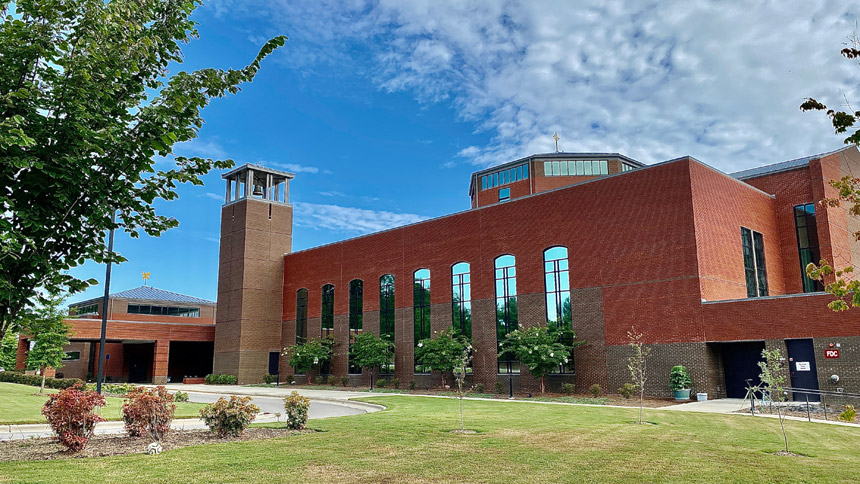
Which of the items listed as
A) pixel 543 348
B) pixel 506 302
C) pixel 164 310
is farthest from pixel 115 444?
pixel 164 310

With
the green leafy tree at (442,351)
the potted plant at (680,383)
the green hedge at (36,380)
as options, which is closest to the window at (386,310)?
the green leafy tree at (442,351)

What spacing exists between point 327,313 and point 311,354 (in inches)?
158

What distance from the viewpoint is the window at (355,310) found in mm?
43872

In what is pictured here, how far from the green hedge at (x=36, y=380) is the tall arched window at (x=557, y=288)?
1029 inches

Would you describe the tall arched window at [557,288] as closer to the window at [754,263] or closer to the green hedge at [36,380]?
the window at [754,263]

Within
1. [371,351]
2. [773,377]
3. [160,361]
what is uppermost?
[371,351]

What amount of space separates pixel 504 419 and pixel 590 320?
13.9m

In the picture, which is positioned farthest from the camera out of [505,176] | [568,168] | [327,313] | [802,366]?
[505,176]

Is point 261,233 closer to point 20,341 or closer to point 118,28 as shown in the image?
point 20,341

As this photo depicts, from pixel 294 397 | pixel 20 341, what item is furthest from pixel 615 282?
pixel 20 341

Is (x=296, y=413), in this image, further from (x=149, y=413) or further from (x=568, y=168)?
(x=568, y=168)

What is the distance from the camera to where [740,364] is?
27219mm

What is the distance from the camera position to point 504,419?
18422 millimetres

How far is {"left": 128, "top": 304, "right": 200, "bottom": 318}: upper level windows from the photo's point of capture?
217 ft
